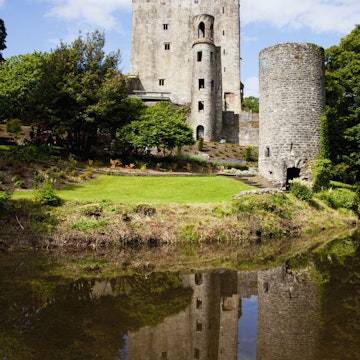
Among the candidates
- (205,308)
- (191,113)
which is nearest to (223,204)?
(205,308)

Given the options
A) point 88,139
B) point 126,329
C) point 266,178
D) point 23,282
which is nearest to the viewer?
point 126,329

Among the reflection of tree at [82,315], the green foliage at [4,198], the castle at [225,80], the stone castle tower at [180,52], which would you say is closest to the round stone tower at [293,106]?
the castle at [225,80]

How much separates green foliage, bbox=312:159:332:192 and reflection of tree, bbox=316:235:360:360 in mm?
12047

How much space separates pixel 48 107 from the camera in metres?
29.4

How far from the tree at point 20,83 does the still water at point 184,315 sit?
21.0 meters

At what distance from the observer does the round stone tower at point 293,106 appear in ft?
91.7

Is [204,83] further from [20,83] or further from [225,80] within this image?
[20,83]

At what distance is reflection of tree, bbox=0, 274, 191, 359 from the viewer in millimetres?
6789

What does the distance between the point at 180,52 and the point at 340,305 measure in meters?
52.2

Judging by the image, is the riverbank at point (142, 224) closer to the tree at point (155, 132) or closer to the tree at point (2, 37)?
the tree at point (155, 132)

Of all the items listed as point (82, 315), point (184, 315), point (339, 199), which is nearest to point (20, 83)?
point (339, 199)

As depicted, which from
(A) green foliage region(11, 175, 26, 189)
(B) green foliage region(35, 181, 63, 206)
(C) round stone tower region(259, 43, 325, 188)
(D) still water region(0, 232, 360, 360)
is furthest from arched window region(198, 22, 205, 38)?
(D) still water region(0, 232, 360, 360)

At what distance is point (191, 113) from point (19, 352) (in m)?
45.4

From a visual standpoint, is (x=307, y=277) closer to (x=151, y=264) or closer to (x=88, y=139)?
(x=151, y=264)
